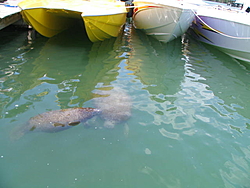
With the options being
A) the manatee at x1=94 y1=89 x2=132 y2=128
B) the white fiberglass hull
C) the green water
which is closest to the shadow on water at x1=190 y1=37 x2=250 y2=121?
the green water

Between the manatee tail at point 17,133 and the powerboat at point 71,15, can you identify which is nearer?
the manatee tail at point 17,133

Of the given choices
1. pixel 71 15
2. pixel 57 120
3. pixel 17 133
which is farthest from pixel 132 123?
pixel 71 15

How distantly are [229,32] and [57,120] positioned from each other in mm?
5964

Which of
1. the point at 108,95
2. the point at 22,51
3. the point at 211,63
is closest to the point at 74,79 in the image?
the point at 108,95

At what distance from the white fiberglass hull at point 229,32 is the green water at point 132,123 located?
0.53 meters

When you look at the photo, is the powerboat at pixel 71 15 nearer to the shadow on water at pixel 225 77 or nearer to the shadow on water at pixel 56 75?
the shadow on water at pixel 56 75

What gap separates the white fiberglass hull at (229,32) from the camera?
6.16m

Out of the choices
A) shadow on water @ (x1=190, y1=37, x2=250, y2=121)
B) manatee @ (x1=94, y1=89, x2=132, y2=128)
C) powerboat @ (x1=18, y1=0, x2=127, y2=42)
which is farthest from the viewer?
powerboat @ (x1=18, y1=0, x2=127, y2=42)

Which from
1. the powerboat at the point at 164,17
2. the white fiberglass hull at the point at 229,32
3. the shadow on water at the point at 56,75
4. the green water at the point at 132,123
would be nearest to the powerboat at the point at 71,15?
the shadow on water at the point at 56,75

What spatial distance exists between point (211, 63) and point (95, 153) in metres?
4.98

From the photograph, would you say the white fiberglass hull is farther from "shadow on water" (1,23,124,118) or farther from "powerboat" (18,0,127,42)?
"shadow on water" (1,23,124,118)

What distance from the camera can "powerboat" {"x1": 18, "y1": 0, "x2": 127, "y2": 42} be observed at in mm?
5954

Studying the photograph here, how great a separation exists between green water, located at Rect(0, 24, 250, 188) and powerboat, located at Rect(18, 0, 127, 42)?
0.97 meters

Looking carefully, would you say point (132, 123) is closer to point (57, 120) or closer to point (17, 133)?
point (57, 120)
